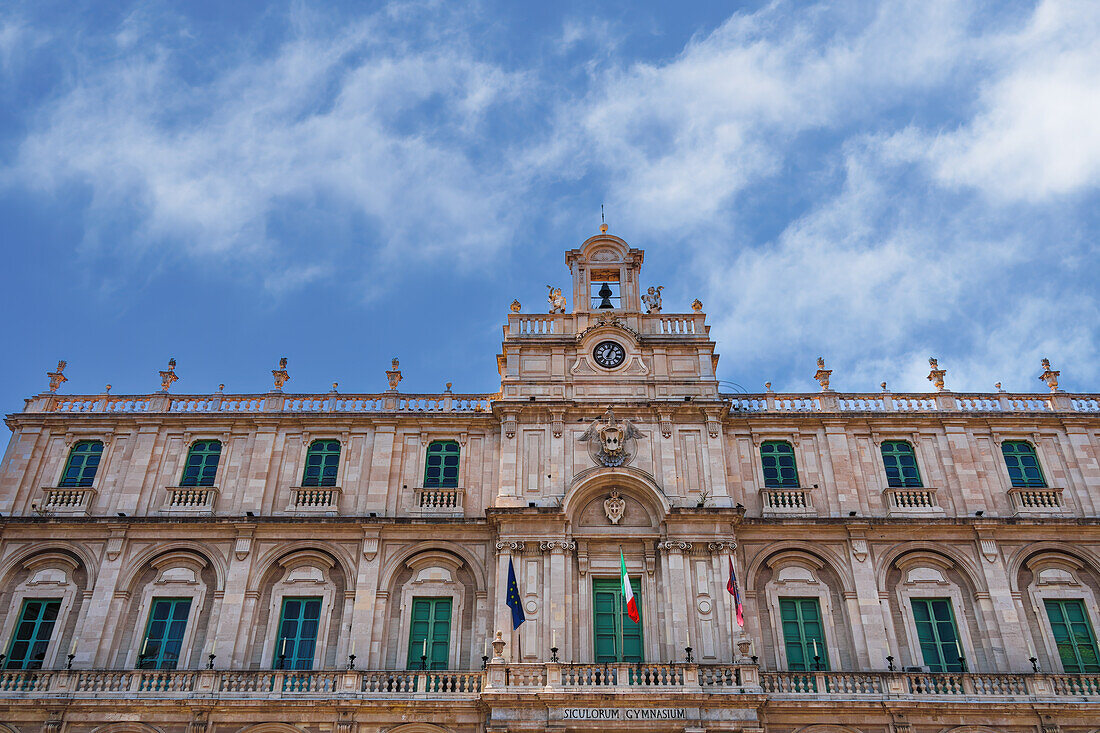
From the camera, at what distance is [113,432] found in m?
33.9

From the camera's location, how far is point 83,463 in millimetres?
33312

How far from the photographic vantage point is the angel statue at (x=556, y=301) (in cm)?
3556

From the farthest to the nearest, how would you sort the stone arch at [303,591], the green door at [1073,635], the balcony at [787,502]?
the balcony at [787,502], the stone arch at [303,591], the green door at [1073,635]

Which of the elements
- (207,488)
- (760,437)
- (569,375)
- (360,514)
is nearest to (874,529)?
(760,437)

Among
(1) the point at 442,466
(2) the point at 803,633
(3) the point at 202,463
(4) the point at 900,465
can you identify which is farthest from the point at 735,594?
(3) the point at 202,463

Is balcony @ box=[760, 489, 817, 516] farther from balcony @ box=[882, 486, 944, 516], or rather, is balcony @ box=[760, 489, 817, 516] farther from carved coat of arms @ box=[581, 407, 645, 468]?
carved coat of arms @ box=[581, 407, 645, 468]

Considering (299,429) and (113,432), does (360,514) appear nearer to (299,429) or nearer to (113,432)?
(299,429)

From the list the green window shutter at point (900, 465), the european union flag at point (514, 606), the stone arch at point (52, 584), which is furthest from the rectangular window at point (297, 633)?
the green window shutter at point (900, 465)

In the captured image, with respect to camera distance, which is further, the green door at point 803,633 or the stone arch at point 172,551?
the stone arch at point 172,551

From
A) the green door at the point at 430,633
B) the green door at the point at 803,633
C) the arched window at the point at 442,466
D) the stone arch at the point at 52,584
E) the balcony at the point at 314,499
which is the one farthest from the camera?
the arched window at the point at 442,466

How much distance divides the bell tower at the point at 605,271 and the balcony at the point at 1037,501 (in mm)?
14671

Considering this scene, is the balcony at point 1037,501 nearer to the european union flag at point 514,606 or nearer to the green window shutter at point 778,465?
the green window shutter at point 778,465

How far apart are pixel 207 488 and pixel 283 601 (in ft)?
16.4

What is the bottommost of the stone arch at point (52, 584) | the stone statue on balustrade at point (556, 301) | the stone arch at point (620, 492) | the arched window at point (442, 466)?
the stone arch at point (52, 584)
